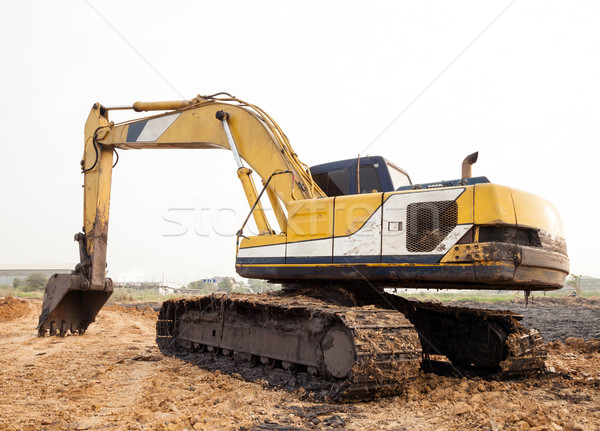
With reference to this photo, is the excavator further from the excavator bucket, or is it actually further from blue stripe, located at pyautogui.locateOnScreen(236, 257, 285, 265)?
the excavator bucket

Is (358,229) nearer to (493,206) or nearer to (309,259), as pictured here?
(309,259)

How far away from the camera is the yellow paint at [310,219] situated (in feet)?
21.2

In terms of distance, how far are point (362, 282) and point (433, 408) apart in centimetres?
204

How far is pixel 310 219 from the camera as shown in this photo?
664 cm

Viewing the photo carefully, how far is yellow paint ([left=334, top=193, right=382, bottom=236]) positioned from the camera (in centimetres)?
611

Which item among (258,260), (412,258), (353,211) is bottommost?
(258,260)

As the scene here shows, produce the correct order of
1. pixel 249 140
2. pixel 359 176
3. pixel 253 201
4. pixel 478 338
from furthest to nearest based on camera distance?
1. pixel 249 140
2. pixel 253 201
3. pixel 359 176
4. pixel 478 338

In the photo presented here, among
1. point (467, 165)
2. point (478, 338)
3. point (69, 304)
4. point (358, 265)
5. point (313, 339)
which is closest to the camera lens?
point (313, 339)

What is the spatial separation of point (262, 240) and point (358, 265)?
170 cm

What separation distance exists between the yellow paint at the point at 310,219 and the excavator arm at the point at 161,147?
1.42ft

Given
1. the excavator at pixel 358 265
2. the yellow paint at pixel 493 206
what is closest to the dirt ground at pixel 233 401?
the excavator at pixel 358 265

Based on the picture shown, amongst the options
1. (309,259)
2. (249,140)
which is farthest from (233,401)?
(249,140)

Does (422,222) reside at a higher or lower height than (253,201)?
lower

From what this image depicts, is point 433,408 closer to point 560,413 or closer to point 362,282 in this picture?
point 560,413
